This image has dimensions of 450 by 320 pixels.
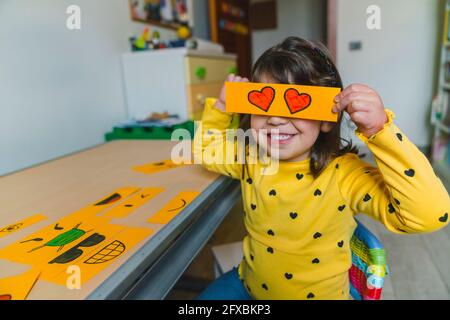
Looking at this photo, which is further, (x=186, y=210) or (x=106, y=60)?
(x=106, y=60)

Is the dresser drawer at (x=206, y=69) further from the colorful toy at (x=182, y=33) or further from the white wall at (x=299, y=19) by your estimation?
the white wall at (x=299, y=19)

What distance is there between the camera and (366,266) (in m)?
0.73

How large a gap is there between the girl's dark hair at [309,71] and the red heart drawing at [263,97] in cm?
7

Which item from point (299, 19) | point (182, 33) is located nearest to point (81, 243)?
point (182, 33)

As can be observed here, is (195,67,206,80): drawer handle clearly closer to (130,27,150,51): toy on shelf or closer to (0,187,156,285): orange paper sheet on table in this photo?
(130,27,150,51): toy on shelf

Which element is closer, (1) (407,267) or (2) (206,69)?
(1) (407,267)

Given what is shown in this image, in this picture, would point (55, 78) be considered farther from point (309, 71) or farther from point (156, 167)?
point (309, 71)

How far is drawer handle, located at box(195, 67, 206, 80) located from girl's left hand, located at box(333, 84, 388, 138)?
134 cm

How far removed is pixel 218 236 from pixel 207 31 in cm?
195

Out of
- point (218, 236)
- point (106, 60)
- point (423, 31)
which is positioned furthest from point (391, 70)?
point (106, 60)

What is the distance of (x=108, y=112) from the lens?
168 cm

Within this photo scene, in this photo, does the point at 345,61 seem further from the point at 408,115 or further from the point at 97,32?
the point at 97,32

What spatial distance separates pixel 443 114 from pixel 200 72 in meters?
2.00
